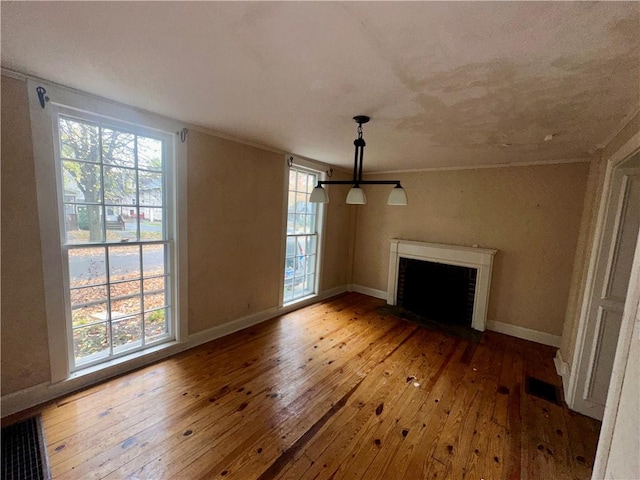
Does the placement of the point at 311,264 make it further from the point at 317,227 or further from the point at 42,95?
the point at 42,95

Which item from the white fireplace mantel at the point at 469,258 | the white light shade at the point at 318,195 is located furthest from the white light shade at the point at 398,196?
the white fireplace mantel at the point at 469,258

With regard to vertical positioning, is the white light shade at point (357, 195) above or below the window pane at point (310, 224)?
above

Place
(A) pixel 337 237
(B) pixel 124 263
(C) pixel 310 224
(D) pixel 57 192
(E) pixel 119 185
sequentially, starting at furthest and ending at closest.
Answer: (A) pixel 337 237, (C) pixel 310 224, (B) pixel 124 263, (E) pixel 119 185, (D) pixel 57 192

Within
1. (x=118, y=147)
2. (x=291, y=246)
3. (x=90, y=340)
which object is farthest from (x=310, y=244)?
(x=90, y=340)

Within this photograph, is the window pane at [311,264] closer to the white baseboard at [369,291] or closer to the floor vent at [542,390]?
the white baseboard at [369,291]

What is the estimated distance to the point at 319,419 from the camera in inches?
79.4

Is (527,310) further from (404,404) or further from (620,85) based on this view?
(620,85)

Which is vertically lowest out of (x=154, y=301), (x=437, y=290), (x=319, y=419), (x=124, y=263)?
(x=319, y=419)

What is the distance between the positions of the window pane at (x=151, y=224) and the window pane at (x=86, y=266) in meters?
0.38

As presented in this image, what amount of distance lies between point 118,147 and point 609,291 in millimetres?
4347

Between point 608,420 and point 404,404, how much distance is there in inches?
61.4

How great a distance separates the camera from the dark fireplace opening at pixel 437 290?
13.0ft

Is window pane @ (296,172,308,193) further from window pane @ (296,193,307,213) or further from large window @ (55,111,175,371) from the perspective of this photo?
large window @ (55,111,175,371)

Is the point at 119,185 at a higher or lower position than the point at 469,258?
higher
